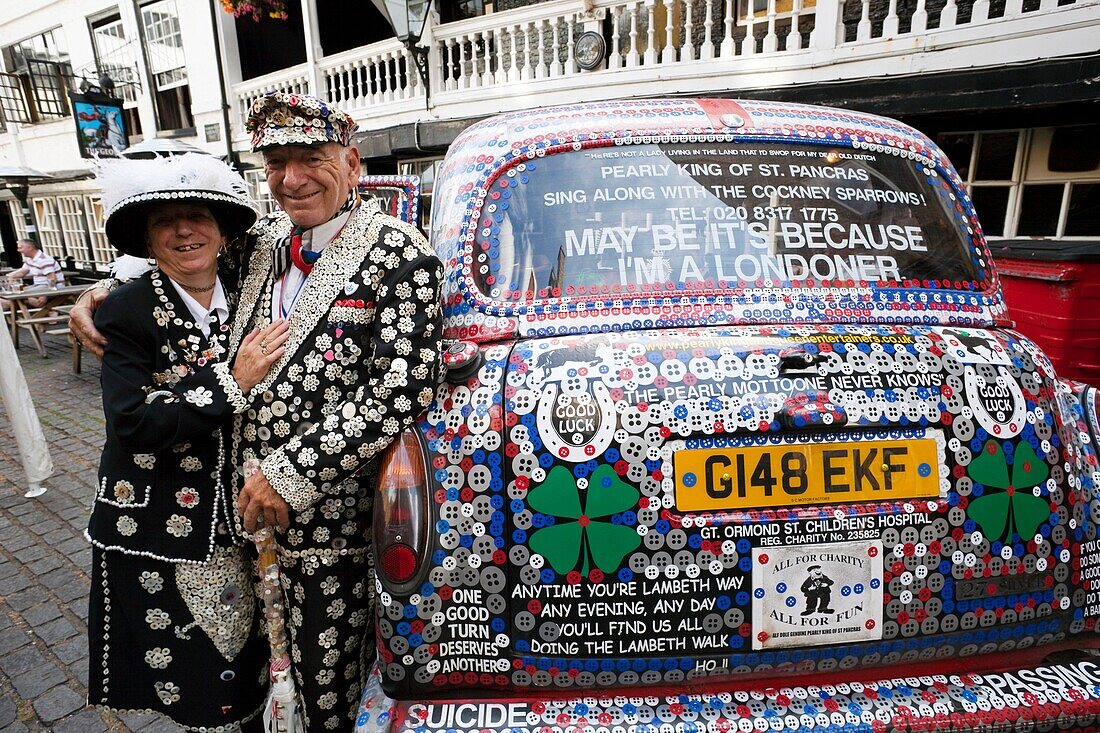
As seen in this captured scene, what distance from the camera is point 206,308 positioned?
73.5 inches

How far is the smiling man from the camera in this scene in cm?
158

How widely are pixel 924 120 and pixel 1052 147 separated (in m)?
1.09

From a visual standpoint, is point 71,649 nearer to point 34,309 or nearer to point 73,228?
point 34,309

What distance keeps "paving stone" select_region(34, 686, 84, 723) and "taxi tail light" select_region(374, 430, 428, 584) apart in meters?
2.01

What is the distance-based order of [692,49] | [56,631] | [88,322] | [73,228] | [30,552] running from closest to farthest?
[88,322], [56,631], [30,552], [692,49], [73,228]

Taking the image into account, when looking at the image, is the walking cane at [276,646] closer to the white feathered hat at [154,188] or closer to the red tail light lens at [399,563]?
the red tail light lens at [399,563]

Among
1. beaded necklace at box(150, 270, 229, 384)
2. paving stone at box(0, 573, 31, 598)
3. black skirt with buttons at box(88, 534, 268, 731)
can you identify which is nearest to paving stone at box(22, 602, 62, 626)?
paving stone at box(0, 573, 31, 598)

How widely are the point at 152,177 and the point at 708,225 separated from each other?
4.99ft

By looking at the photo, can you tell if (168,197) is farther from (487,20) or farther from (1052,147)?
(487,20)

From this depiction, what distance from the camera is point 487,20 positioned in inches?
356

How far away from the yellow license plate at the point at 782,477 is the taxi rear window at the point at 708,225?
0.52 meters

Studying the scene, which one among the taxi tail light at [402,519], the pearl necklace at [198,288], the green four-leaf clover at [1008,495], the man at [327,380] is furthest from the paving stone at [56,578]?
the green four-leaf clover at [1008,495]

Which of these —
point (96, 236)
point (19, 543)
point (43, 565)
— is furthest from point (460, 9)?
point (96, 236)

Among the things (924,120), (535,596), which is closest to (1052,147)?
(924,120)
